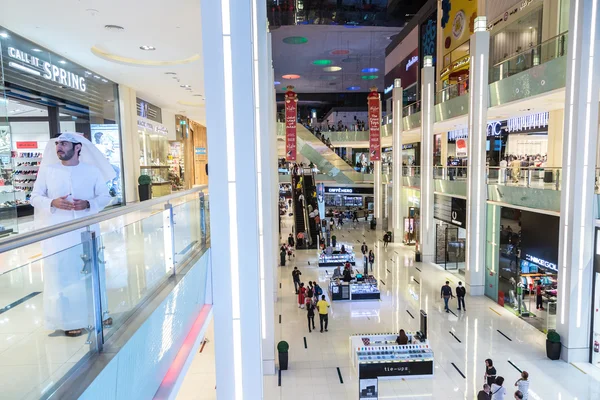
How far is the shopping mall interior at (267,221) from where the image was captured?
99.0 inches

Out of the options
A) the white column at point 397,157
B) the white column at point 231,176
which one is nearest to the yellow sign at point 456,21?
the white column at point 397,157

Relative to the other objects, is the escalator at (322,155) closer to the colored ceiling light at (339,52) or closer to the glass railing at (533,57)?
the colored ceiling light at (339,52)

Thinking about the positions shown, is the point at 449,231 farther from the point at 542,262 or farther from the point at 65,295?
the point at 65,295

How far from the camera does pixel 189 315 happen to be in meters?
4.16

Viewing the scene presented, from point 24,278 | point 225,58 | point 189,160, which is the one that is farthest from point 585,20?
point 189,160

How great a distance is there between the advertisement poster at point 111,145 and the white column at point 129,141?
25cm

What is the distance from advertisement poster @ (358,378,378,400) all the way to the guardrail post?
623 cm

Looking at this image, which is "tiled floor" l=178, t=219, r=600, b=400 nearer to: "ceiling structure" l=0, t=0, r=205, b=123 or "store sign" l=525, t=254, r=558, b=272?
"store sign" l=525, t=254, r=558, b=272

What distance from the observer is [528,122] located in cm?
1625

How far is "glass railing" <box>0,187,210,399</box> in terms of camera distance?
1615mm

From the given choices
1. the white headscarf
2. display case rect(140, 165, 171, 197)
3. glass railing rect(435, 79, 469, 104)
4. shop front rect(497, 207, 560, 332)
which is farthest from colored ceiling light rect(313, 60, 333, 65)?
the white headscarf

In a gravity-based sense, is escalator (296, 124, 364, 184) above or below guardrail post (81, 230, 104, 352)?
above

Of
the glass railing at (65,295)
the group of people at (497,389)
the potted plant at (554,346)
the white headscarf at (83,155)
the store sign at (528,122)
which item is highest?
the store sign at (528,122)

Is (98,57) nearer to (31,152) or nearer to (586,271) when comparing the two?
(31,152)
